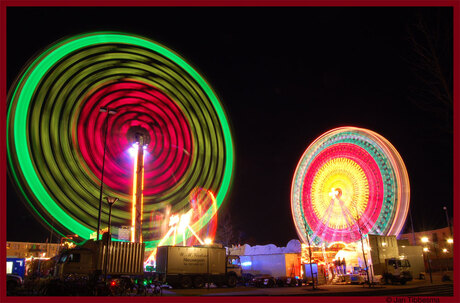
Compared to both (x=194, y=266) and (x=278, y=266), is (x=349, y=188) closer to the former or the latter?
(x=278, y=266)

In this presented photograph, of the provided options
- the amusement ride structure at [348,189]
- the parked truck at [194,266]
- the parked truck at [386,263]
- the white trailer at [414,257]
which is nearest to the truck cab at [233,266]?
the parked truck at [194,266]

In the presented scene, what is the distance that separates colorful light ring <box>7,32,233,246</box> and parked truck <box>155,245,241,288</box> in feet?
16.7

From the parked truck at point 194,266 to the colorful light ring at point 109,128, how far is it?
5.10 metres

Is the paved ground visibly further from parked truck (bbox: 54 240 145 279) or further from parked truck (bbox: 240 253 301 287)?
parked truck (bbox: 240 253 301 287)

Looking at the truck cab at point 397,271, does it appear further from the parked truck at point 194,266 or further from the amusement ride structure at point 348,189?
the parked truck at point 194,266

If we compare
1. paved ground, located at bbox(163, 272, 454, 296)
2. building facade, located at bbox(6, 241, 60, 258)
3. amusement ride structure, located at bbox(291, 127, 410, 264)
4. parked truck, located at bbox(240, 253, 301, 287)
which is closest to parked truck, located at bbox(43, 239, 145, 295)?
paved ground, located at bbox(163, 272, 454, 296)

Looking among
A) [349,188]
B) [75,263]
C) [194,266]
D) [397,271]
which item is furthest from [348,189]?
[75,263]

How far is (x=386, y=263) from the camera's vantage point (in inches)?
1006

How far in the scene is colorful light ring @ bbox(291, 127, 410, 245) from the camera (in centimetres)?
2758

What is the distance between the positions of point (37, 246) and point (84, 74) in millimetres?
58934

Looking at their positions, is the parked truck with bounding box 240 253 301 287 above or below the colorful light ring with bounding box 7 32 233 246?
below

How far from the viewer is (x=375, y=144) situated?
2927cm

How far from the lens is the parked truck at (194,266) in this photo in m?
22.3

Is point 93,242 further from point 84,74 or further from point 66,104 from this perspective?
point 84,74
